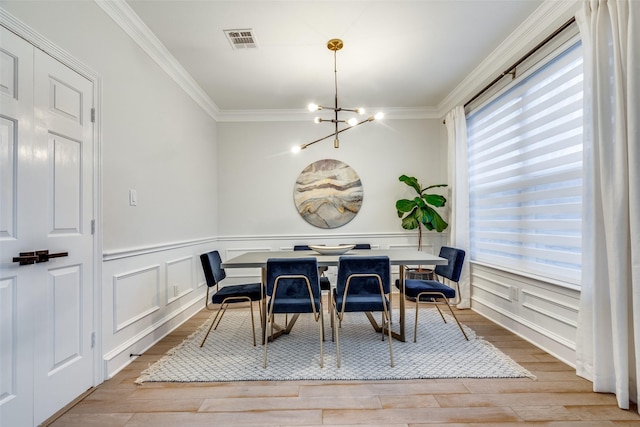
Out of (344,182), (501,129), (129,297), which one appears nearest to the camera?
(129,297)

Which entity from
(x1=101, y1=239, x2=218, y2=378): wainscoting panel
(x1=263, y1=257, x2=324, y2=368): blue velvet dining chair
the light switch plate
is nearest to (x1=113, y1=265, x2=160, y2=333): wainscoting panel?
(x1=101, y1=239, x2=218, y2=378): wainscoting panel

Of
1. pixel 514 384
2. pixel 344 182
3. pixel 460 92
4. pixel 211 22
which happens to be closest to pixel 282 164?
pixel 344 182

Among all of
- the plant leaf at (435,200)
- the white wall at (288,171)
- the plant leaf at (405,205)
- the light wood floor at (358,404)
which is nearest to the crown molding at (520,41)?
the white wall at (288,171)

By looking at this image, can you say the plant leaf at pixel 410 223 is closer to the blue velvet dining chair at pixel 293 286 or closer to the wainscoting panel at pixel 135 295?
the blue velvet dining chair at pixel 293 286

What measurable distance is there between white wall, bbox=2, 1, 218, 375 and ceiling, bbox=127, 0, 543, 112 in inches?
16.4

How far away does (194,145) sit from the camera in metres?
3.65

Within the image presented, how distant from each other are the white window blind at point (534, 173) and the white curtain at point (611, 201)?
1.07 ft

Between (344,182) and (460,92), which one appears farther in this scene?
(344,182)

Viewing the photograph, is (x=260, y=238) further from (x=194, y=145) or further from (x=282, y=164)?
(x=194, y=145)

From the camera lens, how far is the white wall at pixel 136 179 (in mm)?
1982

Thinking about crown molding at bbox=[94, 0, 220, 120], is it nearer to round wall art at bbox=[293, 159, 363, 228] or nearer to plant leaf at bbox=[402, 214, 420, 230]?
round wall art at bbox=[293, 159, 363, 228]

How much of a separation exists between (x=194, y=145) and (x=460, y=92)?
344 cm

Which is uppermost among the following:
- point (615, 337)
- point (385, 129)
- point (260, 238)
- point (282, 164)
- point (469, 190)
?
point (385, 129)

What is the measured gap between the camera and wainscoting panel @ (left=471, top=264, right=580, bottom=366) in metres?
2.21
